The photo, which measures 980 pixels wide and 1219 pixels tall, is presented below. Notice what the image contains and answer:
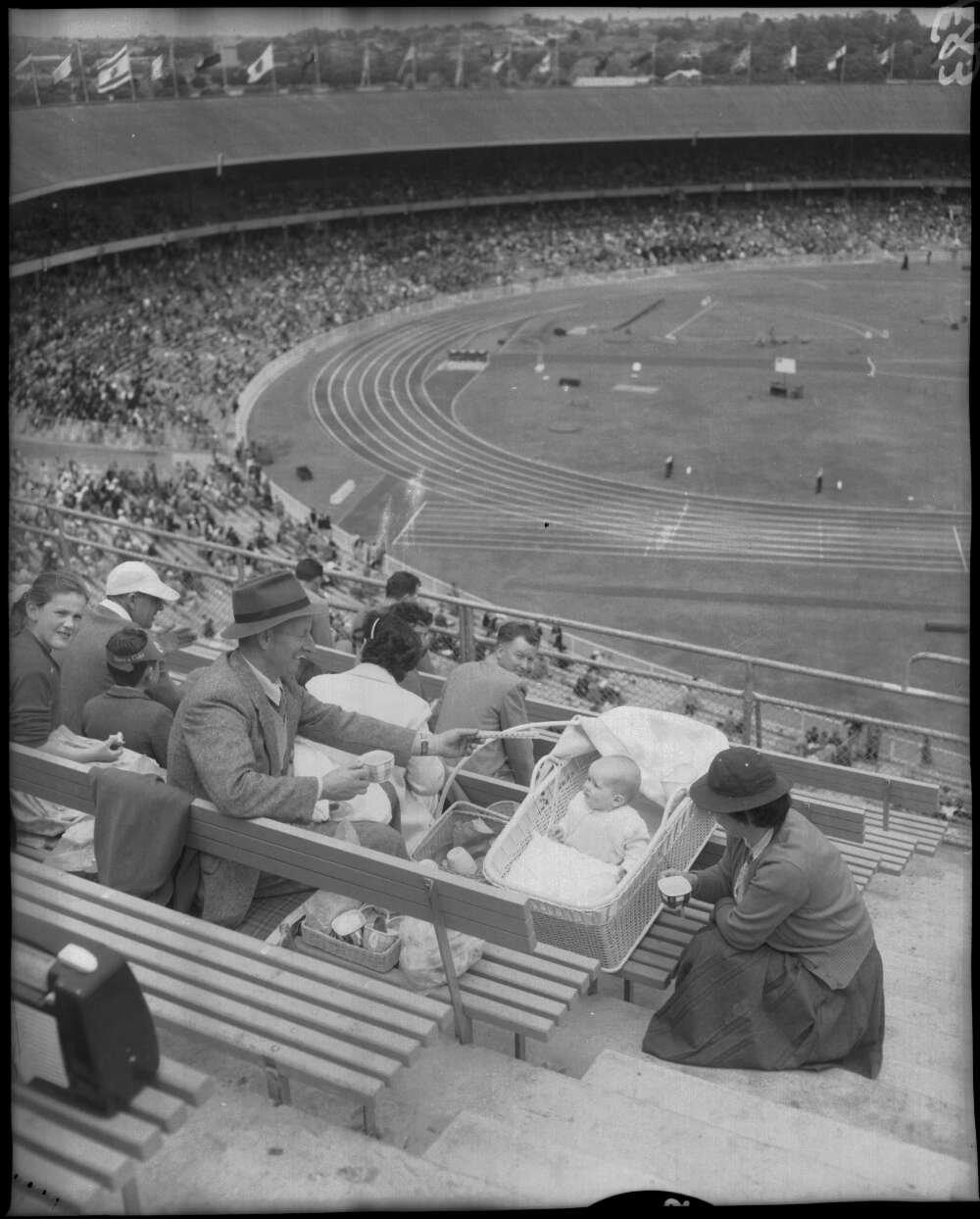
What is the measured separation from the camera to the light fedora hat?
13.5ft

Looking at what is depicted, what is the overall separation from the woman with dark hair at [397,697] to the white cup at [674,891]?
966mm

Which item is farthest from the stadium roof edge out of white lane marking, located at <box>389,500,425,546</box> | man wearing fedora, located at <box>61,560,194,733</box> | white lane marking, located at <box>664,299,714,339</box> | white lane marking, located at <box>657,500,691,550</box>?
man wearing fedora, located at <box>61,560,194,733</box>

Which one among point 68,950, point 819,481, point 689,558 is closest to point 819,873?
point 68,950

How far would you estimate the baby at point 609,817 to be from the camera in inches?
195

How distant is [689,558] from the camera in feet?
81.0

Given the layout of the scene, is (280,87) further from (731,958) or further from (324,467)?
(731,958)

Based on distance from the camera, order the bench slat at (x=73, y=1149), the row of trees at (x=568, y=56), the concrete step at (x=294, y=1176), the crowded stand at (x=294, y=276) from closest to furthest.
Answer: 1. the bench slat at (x=73, y=1149)
2. the concrete step at (x=294, y=1176)
3. the crowded stand at (x=294, y=276)
4. the row of trees at (x=568, y=56)

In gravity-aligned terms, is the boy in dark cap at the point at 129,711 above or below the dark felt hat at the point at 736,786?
below

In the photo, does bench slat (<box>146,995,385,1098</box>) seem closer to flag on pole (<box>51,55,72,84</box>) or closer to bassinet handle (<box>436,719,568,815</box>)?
bassinet handle (<box>436,719,568,815</box>)

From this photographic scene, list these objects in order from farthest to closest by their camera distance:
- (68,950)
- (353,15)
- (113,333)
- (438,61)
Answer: (438,61), (113,333), (353,15), (68,950)

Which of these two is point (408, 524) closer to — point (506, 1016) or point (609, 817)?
point (609, 817)

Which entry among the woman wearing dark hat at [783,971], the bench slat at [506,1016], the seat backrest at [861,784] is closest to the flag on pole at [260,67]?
the seat backrest at [861,784]

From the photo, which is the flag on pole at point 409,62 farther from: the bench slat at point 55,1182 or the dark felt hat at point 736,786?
the bench slat at point 55,1182

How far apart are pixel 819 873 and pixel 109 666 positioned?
274 cm
